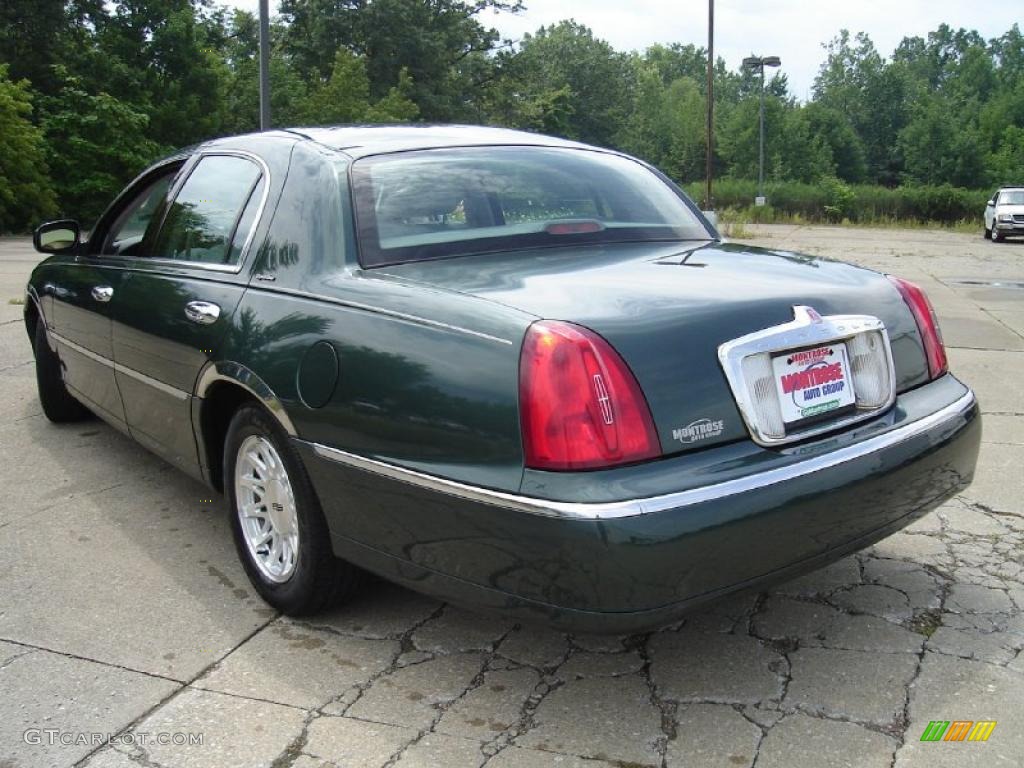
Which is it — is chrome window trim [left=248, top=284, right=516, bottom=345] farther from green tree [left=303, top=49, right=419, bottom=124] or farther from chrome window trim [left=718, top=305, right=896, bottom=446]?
green tree [left=303, top=49, right=419, bottom=124]

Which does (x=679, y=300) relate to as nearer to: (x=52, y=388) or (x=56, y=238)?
(x=56, y=238)

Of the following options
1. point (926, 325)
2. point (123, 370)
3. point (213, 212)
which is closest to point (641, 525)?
point (926, 325)

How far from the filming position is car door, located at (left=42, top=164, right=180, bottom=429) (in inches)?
167

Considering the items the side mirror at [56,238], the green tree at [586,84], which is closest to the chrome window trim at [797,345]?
the side mirror at [56,238]

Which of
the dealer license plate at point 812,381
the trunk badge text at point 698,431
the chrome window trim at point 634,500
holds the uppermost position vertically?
the dealer license plate at point 812,381

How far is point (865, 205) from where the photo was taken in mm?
48938

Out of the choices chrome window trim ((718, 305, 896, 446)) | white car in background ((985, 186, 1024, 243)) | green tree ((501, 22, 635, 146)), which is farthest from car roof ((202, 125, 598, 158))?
green tree ((501, 22, 635, 146))

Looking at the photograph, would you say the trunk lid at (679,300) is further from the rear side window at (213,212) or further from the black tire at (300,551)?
the rear side window at (213,212)

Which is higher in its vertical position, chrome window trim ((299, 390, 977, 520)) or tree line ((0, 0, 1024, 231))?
tree line ((0, 0, 1024, 231))

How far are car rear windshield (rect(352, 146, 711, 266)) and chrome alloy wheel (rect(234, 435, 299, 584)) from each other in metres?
0.74

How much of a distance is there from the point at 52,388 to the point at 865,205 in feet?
159

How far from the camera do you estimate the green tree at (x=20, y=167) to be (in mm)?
21234

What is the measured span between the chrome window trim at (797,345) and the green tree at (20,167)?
22.1m

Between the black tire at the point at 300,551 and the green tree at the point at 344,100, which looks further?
the green tree at the point at 344,100
